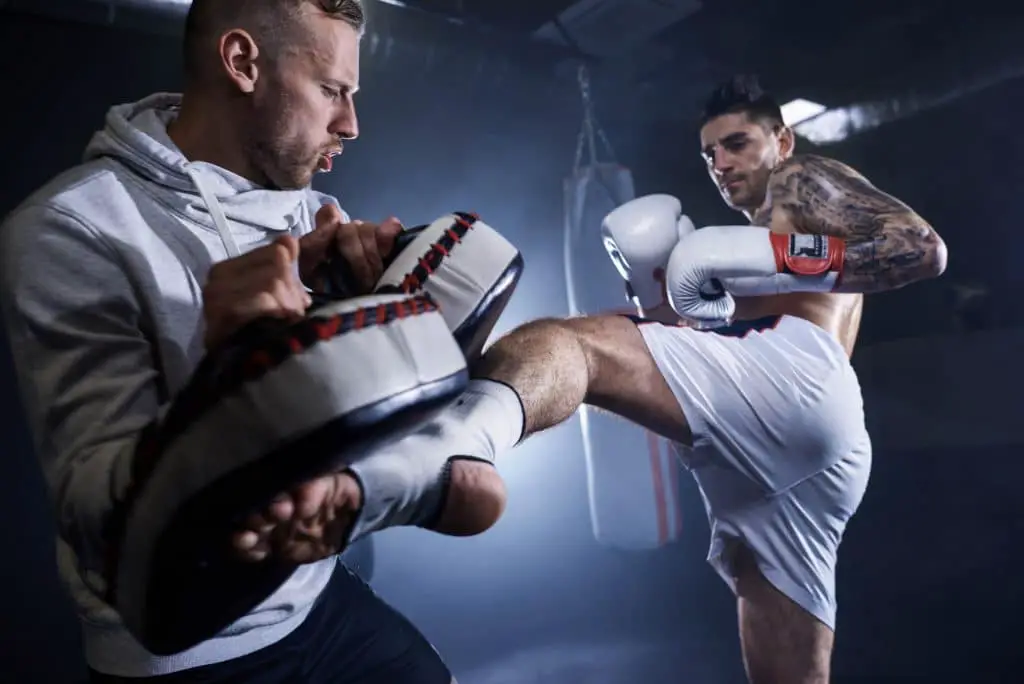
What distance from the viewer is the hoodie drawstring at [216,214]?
2.95 feet

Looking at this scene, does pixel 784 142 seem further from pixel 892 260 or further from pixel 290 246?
pixel 290 246

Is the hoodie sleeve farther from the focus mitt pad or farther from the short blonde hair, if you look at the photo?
the short blonde hair

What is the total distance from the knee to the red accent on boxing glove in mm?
1151

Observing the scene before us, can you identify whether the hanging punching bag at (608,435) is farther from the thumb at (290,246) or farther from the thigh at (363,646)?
the thumb at (290,246)

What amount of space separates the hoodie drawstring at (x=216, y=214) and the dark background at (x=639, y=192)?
4.49ft

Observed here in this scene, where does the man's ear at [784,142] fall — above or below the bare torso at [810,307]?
above

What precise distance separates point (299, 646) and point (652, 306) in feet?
4.63

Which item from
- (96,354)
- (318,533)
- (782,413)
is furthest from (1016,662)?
(96,354)

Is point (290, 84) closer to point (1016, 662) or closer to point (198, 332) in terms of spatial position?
point (198, 332)

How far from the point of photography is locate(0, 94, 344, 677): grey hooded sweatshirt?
0.70 meters

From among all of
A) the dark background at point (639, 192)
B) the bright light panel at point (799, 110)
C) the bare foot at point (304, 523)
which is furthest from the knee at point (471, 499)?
the bright light panel at point (799, 110)

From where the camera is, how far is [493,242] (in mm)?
897

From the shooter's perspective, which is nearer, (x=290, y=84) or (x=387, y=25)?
(x=290, y=84)

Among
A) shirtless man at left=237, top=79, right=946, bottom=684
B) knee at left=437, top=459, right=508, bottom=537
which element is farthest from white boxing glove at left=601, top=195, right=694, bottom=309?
knee at left=437, top=459, right=508, bottom=537
